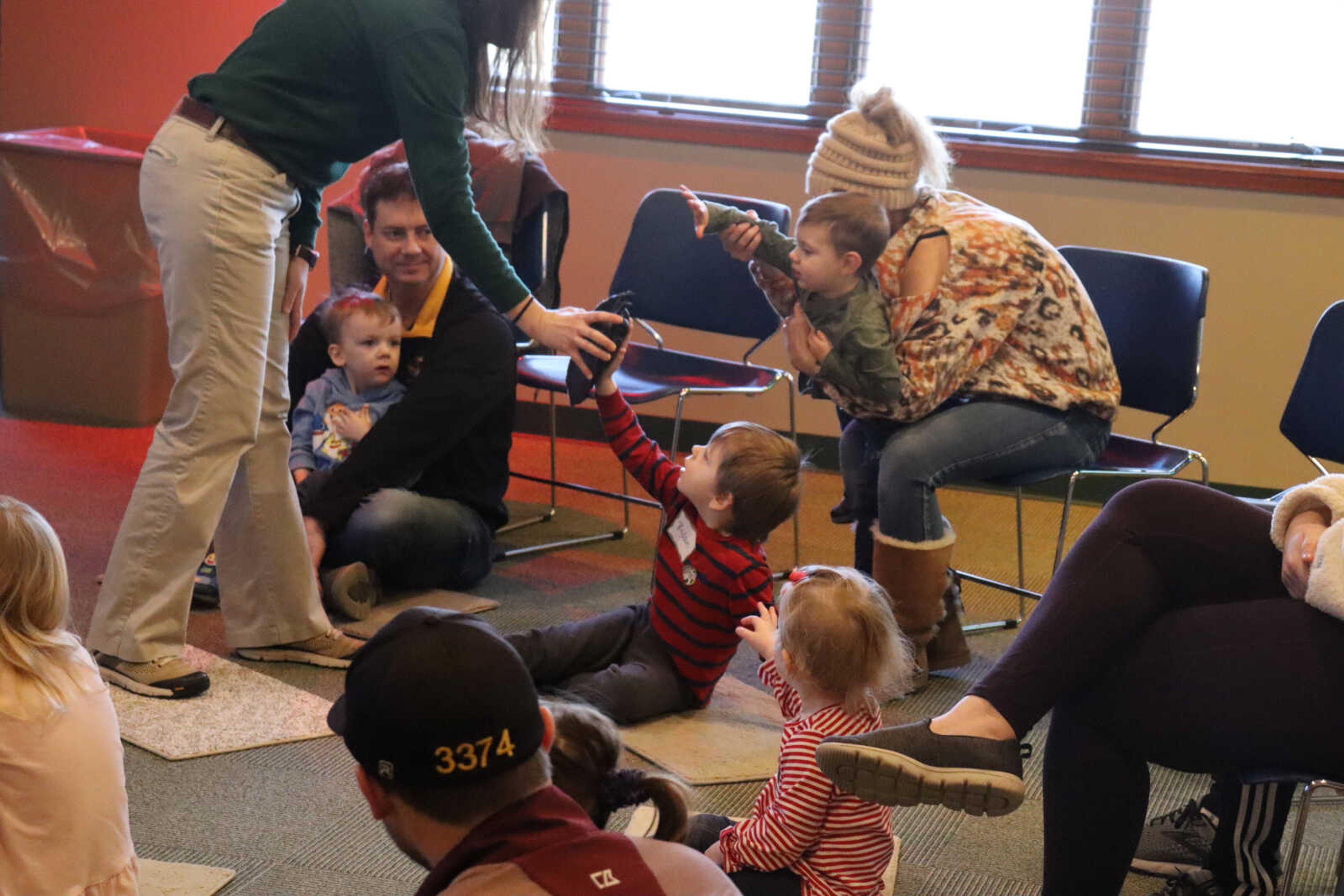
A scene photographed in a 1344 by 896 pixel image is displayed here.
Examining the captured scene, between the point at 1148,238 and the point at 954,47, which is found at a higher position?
the point at 954,47

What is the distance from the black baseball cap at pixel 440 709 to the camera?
1025 millimetres

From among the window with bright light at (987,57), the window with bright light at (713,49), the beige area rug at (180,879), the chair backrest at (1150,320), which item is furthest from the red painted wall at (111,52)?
the beige area rug at (180,879)

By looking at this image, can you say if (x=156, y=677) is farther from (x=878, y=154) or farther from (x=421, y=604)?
(x=878, y=154)

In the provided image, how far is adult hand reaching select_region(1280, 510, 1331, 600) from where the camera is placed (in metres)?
1.64

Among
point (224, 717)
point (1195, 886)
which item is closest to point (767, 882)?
point (1195, 886)

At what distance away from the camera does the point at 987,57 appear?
4.36 metres

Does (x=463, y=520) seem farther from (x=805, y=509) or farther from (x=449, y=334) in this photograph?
(x=805, y=509)

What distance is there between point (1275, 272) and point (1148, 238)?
38 centimetres

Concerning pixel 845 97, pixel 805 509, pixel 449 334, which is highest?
pixel 845 97

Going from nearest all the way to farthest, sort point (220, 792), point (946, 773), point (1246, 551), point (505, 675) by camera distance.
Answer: point (505, 675), point (946, 773), point (1246, 551), point (220, 792)

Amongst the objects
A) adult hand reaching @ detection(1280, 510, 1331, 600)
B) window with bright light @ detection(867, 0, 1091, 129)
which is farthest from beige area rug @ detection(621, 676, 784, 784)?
window with bright light @ detection(867, 0, 1091, 129)

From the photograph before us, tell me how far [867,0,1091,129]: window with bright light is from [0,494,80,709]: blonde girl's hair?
3.34 meters

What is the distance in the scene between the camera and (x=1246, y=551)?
1726 millimetres

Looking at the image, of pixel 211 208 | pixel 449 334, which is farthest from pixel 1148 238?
pixel 211 208
